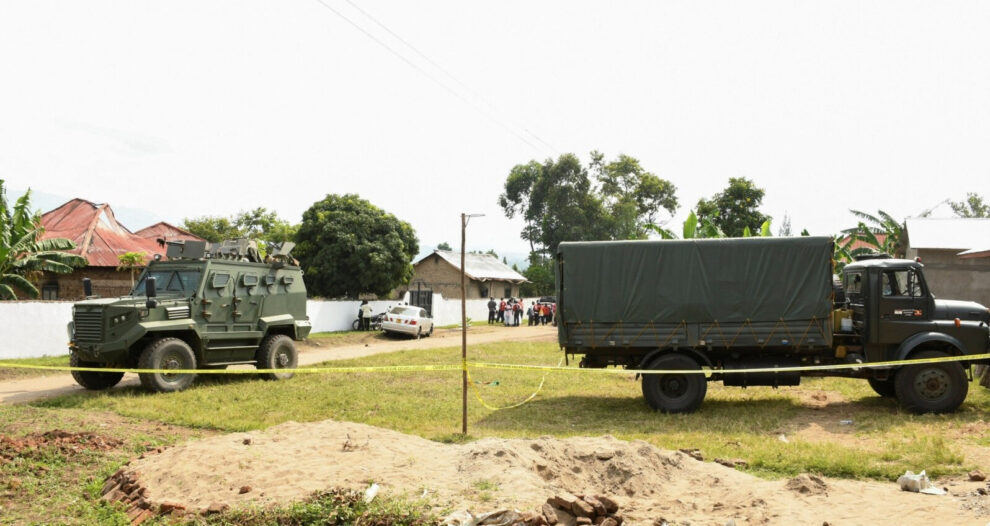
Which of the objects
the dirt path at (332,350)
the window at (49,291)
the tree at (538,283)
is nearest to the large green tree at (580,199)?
the tree at (538,283)

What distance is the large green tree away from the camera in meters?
51.2

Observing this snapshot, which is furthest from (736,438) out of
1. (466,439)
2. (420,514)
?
(420,514)

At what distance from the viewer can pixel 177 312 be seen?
1309cm

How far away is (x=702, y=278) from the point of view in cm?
1114

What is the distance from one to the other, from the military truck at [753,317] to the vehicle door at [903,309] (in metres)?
0.02

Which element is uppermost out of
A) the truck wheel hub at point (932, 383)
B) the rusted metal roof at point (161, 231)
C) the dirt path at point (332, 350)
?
the rusted metal roof at point (161, 231)

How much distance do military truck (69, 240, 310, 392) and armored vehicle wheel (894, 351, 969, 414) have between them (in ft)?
36.9

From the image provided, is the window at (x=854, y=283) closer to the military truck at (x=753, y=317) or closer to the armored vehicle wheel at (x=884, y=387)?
the military truck at (x=753, y=317)

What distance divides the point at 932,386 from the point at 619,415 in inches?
192

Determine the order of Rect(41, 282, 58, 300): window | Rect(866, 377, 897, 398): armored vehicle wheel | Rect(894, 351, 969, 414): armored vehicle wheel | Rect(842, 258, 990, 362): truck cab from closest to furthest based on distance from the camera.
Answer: Rect(894, 351, 969, 414): armored vehicle wheel < Rect(842, 258, 990, 362): truck cab < Rect(866, 377, 897, 398): armored vehicle wheel < Rect(41, 282, 58, 300): window

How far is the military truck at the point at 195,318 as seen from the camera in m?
12.3

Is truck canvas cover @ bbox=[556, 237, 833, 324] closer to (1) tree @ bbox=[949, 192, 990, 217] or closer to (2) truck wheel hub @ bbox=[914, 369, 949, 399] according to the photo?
(2) truck wheel hub @ bbox=[914, 369, 949, 399]

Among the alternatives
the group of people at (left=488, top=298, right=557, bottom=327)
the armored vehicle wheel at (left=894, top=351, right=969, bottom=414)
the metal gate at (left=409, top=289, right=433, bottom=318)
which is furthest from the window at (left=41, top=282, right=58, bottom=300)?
the armored vehicle wheel at (left=894, top=351, right=969, bottom=414)

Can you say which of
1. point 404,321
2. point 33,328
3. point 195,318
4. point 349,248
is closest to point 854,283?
point 195,318
